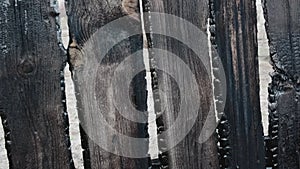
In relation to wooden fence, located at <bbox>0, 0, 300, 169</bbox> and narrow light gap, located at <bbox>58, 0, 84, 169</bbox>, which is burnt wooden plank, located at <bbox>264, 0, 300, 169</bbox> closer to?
wooden fence, located at <bbox>0, 0, 300, 169</bbox>

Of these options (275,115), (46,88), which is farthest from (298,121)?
(46,88)

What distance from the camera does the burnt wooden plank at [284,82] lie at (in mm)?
1274

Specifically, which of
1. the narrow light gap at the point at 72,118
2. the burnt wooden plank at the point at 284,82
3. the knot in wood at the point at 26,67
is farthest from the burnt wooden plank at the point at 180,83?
the narrow light gap at the point at 72,118

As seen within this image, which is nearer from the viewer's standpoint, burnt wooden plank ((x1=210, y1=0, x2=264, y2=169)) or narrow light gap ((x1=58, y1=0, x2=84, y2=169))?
burnt wooden plank ((x1=210, y1=0, x2=264, y2=169))

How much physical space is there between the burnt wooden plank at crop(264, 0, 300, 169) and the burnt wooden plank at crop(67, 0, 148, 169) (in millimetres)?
350

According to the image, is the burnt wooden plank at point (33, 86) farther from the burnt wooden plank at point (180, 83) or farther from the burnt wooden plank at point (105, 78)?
the burnt wooden plank at point (180, 83)

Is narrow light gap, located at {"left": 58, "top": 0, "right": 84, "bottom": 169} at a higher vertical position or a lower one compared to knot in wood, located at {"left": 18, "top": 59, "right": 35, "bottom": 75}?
lower

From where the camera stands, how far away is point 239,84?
1.31 metres

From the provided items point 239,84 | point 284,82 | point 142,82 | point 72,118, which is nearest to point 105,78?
point 142,82

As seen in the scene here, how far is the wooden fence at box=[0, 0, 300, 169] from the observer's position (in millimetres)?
1247

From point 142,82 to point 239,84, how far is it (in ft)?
0.85

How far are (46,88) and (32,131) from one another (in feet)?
0.41

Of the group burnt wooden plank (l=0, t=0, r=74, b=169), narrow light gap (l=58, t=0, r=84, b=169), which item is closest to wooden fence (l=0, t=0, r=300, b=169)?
burnt wooden plank (l=0, t=0, r=74, b=169)

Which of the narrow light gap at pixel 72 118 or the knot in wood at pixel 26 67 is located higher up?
the knot in wood at pixel 26 67
